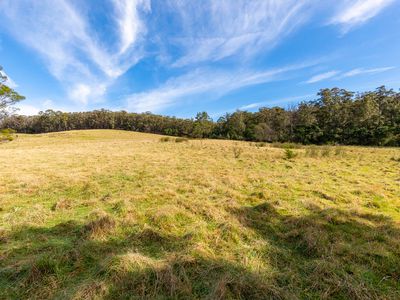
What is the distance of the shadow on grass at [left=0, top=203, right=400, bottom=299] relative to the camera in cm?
280

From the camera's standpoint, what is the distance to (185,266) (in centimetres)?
328

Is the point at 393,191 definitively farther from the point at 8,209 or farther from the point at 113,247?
the point at 8,209

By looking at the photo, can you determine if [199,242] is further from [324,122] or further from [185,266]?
[324,122]

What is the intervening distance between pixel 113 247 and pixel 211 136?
66027mm

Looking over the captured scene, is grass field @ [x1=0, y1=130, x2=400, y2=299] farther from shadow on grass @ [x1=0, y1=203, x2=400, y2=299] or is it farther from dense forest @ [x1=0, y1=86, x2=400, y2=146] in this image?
dense forest @ [x1=0, y1=86, x2=400, y2=146]

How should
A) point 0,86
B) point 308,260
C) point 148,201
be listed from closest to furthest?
point 308,260 < point 148,201 < point 0,86

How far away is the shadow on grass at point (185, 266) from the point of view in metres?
2.80

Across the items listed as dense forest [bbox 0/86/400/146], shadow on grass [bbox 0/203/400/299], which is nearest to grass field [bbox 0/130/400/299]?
shadow on grass [bbox 0/203/400/299]

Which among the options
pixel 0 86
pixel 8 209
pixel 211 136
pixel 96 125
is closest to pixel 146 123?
pixel 96 125

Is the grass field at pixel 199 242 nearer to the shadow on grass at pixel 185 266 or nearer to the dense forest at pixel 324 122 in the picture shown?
the shadow on grass at pixel 185 266

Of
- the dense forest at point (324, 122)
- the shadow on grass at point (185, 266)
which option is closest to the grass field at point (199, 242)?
the shadow on grass at point (185, 266)

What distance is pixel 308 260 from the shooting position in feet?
11.7

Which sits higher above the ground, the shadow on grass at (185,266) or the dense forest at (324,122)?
the dense forest at (324,122)

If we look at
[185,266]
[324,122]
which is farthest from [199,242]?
[324,122]
